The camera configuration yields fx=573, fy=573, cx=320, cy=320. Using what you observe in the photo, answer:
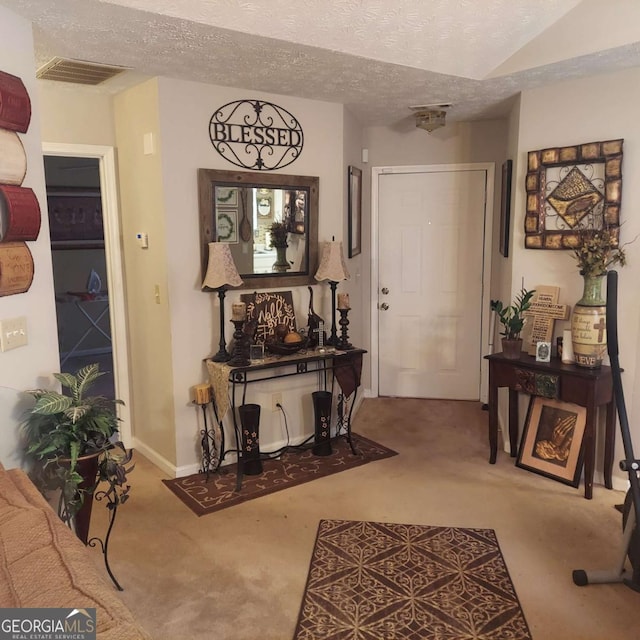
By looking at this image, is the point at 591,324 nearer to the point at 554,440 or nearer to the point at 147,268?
the point at 554,440

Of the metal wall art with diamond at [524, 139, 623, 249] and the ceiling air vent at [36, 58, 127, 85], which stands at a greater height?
the ceiling air vent at [36, 58, 127, 85]

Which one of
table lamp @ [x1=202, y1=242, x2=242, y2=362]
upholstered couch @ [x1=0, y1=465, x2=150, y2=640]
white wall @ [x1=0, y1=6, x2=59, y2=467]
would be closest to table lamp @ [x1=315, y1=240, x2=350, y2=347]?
table lamp @ [x1=202, y1=242, x2=242, y2=362]

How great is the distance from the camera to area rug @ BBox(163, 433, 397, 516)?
3.15 meters

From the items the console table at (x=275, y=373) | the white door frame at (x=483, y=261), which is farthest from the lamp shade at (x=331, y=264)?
the white door frame at (x=483, y=261)

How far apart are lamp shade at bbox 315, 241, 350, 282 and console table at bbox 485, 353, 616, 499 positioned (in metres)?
1.08

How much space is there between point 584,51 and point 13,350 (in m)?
2.93

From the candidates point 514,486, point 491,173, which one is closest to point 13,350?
point 514,486

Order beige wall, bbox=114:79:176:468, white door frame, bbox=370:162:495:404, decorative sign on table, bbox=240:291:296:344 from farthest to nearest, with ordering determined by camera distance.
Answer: white door frame, bbox=370:162:495:404 < decorative sign on table, bbox=240:291:296:344 < beige wall, bbox=114:79:176:468

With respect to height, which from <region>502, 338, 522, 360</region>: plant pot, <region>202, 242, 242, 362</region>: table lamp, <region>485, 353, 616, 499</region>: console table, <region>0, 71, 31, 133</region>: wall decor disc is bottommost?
<region>485, 353, 616, 499</region>: console table

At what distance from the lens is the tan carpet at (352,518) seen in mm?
2207

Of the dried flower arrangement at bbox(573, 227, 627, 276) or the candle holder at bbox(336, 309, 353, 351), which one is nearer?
the dried flower arrangement at bbox(573, 227, 627, 276)

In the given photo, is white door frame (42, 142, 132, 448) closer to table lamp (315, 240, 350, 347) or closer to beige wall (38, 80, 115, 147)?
beige wall (38, 80, 115, 147)

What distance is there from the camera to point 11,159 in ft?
7.27

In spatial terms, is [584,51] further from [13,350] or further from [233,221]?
[13,350]
